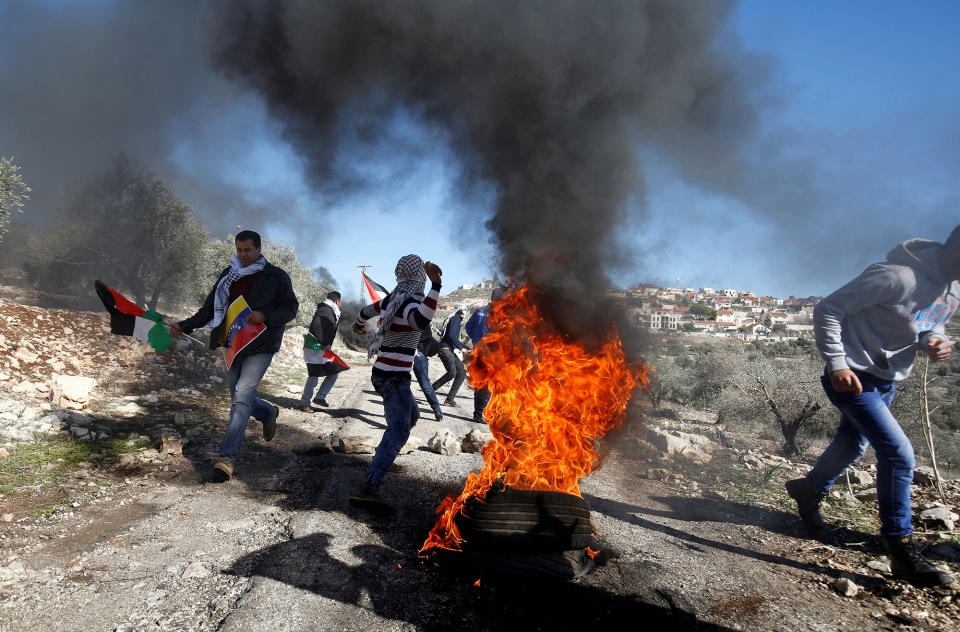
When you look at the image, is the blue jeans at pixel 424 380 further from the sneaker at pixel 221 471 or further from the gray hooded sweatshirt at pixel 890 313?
the gray hooded sweatshirt at pixel 890 313

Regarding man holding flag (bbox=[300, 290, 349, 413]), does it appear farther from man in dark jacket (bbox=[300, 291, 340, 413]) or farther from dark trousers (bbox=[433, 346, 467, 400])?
dark trousers (bbox=[433, 346, 467, 400])

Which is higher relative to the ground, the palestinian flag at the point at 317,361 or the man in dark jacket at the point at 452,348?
the man in dark jacket at the point at 452,348

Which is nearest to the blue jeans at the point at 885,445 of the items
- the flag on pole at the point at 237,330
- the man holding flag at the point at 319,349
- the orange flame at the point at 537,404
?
the orange flame at the point at 537,404

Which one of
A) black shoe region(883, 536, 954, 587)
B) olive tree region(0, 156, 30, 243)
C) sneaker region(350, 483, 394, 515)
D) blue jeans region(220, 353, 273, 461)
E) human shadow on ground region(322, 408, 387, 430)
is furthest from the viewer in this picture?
olive tree region(0, 156, 30, 243)

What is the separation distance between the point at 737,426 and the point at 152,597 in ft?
34.3

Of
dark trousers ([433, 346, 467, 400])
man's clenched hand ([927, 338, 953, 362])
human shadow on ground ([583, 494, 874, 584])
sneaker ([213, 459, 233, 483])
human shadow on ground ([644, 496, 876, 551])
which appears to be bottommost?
sneaker ([213, 459, 233, 483])

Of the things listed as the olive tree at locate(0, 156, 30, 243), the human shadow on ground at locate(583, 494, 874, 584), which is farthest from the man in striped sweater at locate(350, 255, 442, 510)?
the olive tree at locate(0, 156, 30, 243)

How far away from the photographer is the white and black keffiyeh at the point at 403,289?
411cm

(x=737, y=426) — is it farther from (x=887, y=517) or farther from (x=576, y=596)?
(x=576, y=596)

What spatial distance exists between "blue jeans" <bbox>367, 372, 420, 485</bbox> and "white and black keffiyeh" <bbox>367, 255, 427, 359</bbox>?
33 cm

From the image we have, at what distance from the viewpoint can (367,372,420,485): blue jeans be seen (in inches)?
154

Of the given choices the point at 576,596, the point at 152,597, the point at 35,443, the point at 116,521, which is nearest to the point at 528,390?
the point at 576,596

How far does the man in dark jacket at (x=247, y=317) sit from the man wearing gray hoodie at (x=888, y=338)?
14.9 ft

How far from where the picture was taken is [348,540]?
3332 mm
